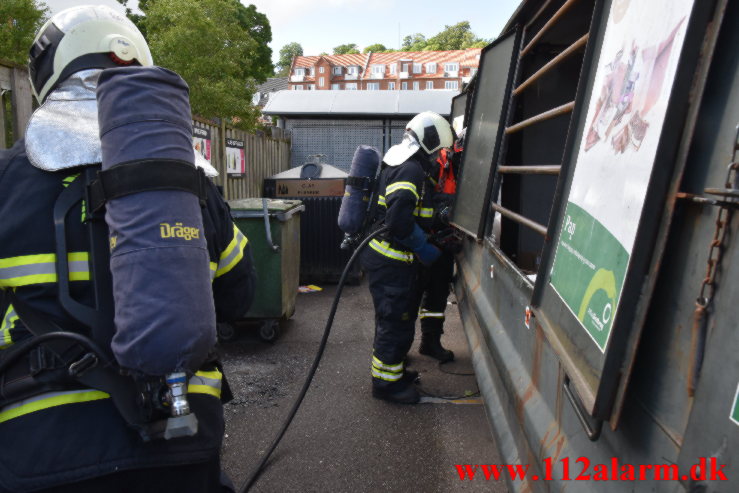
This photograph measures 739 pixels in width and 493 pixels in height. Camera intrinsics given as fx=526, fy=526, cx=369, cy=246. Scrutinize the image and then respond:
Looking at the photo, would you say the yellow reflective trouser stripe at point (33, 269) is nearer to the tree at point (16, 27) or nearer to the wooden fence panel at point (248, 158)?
the wooden fence panel at point (248, 158)

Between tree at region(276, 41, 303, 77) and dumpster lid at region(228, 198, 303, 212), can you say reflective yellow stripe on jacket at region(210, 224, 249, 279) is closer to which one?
dumpster lid at region(228, 198, 303, 212)

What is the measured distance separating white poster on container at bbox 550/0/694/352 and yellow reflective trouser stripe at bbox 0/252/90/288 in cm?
129

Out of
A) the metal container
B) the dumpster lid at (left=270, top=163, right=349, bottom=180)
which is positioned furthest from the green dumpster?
the dumpster lid at (left=270, top=163, right=349, bottom=180)

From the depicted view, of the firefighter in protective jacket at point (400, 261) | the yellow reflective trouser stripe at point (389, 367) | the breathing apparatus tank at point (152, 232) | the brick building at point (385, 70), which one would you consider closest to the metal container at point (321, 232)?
the firefighter in protective jacket at point (400, 261)

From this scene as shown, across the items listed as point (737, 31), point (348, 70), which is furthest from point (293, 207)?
point (348, 70)

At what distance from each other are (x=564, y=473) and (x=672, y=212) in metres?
0.73

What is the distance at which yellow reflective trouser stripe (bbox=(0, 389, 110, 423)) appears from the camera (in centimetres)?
135

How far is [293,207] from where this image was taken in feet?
18.8

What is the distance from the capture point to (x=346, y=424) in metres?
3.69

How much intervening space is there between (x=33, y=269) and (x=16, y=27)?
649 inches

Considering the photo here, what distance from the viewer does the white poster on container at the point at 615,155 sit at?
0.99m

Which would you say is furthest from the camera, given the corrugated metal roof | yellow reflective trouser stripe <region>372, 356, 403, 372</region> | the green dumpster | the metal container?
the corrugated metal roof

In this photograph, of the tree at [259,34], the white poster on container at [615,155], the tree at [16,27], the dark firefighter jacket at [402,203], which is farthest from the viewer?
the tree at [259,34]

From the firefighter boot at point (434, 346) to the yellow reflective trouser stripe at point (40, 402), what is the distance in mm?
3884
